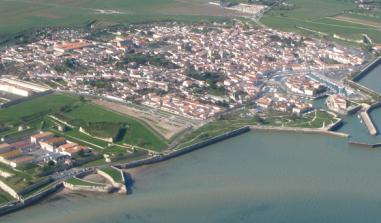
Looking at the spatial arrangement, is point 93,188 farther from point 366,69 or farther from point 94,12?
point 94,12

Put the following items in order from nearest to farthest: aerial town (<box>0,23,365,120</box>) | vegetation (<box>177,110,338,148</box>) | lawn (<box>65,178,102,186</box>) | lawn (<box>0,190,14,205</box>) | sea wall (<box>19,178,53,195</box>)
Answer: lawn (<box>0,190,14,205</box>) → sea wall (<box>19,178,53,195</box>) → lawn (<box>65,178,102,186</box>) → vegetation (<box>177,110,338,148</box>) → aerial town (<box>0,23,365,120</box>)

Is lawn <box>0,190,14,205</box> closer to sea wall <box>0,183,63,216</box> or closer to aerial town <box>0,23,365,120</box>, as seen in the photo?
sea wall <box>0,183,63,216</box>

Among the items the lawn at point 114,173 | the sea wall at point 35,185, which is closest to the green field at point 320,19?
the lawn at point 114,173

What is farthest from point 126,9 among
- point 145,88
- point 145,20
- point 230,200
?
point 230,200

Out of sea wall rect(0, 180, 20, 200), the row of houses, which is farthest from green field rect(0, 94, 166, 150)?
sea wall rect(0, 180, 20, 200)

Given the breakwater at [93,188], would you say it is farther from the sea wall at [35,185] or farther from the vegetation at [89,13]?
the vegetation at [89,13]

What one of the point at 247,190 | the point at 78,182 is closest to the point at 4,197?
the point at 78,182
